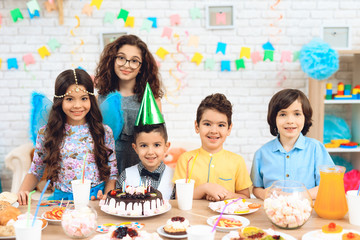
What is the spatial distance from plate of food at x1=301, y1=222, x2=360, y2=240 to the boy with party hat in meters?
0.77

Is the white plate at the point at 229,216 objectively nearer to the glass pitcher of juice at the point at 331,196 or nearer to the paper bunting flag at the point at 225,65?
the glass pitcher of juice at the point at 331,196

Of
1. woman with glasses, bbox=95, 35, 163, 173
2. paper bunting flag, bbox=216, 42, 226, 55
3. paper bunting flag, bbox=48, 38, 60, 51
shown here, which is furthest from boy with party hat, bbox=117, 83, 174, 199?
paper bunting flag, bbox=48, 38, 60, 51

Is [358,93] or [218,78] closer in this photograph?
[358,93]

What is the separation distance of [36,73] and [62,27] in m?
0.56

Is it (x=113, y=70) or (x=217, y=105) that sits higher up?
(x=113, y=70)

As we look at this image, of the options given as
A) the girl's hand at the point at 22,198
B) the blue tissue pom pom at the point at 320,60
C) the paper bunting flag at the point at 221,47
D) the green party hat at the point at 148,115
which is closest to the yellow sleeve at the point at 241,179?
the green party hat at the point at 148,115

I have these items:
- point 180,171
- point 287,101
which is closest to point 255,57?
point 287,101

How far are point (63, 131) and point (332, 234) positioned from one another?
4.42ft

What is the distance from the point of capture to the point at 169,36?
3.66 m

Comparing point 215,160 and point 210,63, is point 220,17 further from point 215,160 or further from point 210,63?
point 215,160

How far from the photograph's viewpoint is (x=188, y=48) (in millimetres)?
3686

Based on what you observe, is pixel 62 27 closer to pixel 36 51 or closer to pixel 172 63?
pixel 36 51

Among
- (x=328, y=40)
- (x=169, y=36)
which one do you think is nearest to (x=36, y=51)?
(x=169, y=36)

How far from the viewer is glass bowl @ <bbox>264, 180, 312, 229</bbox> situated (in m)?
1.14
